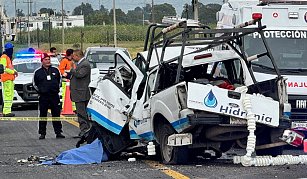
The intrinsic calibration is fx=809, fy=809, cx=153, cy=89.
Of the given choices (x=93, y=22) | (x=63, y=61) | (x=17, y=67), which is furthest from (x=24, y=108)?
(x=93, y=22)

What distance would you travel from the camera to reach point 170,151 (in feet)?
39.3

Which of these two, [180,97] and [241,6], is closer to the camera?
[180,97]

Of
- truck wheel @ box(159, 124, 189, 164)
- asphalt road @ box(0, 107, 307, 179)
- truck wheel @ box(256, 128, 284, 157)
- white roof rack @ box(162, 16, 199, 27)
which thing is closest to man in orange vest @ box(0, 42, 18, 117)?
asphalt road @ box(0, 107, 307, 179)

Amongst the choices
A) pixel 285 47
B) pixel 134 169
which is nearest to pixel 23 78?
pixel 285 47

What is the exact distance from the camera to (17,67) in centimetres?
2703

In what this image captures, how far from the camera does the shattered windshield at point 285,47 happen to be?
14922 millimetres

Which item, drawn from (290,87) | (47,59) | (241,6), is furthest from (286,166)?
(47,59)

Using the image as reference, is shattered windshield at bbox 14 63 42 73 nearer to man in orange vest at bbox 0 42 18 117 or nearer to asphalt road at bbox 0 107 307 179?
man in orange vest at bbox 0 42 18 117

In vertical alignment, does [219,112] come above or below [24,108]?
Result: above

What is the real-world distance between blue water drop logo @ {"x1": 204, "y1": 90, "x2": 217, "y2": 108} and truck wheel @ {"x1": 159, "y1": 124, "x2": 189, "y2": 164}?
802 mm

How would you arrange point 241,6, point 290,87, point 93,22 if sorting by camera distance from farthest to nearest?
1. point 93,22
2. point 241,6
3. point 290,87

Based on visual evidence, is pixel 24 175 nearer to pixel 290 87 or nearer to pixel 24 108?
pixel 290 87

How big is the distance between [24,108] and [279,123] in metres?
16.5

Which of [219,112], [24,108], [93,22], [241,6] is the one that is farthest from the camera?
[93,22]
